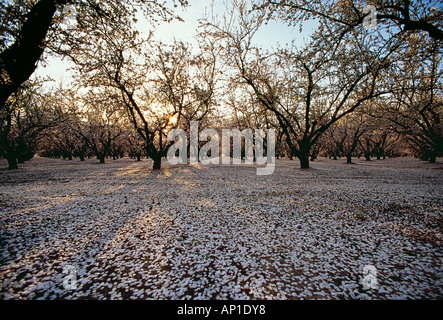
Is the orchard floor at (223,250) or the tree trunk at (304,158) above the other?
the tree trunk at (304,158)

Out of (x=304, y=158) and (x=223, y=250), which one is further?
(x=304, y=158)

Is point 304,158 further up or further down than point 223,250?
further up

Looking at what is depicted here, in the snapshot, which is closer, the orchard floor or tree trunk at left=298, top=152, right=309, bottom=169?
the orchard floor

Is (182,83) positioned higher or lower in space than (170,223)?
higher

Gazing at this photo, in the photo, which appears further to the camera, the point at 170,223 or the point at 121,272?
the point at 170,223

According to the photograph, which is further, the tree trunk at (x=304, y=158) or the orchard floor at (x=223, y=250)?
the tree trunk at (x=304, y=158)

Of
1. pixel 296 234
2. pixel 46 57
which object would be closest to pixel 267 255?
pixel 296 234

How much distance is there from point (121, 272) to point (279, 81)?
2028 centimetres

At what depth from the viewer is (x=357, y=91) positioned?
14.9m

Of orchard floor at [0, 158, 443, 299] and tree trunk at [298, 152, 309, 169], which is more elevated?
tree trunk at [298, 152, 309, 169]
